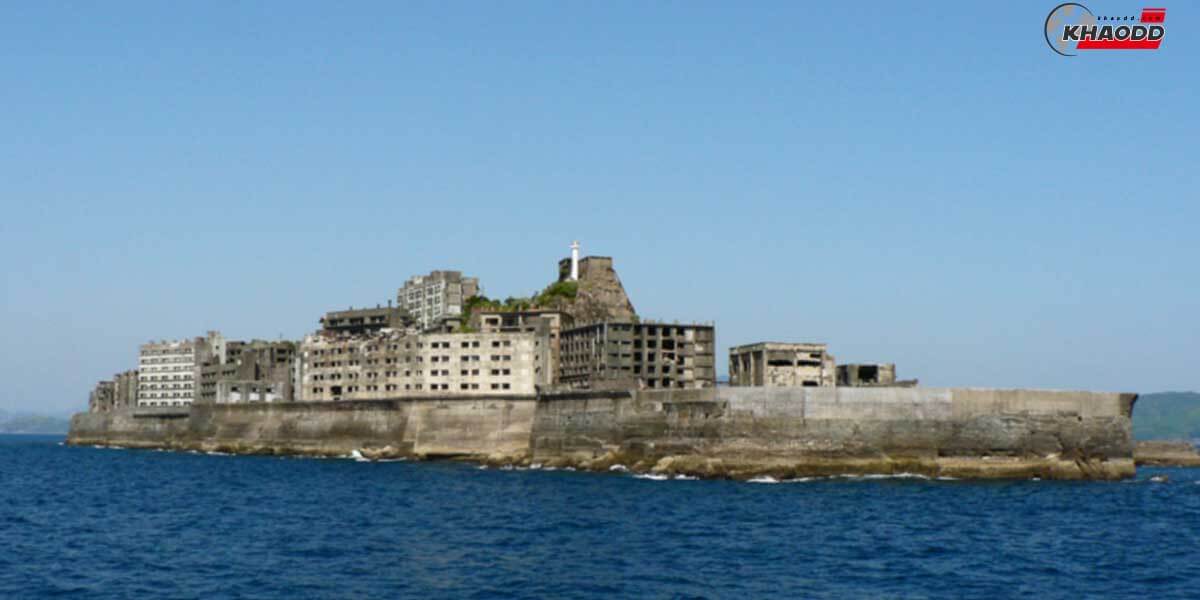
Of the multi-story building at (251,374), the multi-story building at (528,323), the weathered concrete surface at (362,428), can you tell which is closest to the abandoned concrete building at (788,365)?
the multi-story building at (528,323)

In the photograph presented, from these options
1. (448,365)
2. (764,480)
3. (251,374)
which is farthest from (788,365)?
(251,374)

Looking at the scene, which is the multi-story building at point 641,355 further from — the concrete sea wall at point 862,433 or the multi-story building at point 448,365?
the concrete sea wall at point 862,433

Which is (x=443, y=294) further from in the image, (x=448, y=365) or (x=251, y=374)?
(x=448, y=365)

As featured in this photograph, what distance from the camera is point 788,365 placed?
135000 millimetres

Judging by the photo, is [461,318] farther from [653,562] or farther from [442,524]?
[653,562]

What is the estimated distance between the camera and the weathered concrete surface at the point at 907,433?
94.6 m

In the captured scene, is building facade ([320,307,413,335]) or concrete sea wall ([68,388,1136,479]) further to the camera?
building facade ([320,307,413,335])

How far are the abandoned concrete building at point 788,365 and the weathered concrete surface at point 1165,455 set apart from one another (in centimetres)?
3774

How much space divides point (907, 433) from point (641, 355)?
150 ft

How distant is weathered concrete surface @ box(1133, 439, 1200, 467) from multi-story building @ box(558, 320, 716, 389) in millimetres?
50319

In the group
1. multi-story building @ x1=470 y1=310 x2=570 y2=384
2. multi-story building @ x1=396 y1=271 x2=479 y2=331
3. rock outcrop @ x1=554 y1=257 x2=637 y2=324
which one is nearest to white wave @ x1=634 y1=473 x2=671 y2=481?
multi-story building @ x1=470 y1=310 x2=570 y2=384

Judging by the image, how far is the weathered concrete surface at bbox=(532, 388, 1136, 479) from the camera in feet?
310

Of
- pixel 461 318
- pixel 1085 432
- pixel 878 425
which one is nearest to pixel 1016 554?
pixel 878 425

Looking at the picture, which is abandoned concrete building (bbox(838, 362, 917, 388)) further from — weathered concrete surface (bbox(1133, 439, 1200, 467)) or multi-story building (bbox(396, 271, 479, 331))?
multi-story building (bbox(396, 271, 479, 331))
